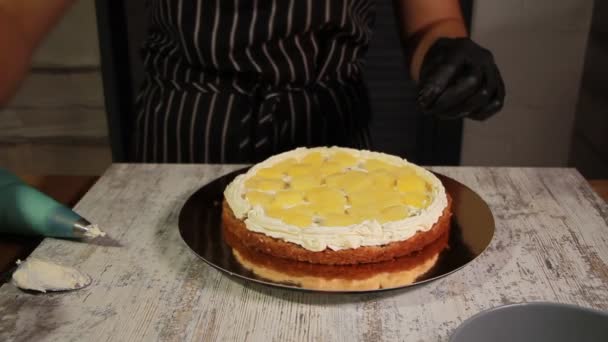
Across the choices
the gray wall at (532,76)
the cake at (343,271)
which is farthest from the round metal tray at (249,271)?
the gray wall at (532,76)

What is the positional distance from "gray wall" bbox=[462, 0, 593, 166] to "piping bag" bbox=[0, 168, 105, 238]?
5.41 feet

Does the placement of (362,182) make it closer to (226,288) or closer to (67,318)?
(226,288)

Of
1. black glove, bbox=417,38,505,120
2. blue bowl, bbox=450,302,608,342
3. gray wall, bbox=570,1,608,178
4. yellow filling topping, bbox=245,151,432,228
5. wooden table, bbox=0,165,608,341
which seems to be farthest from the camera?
gray wall, bbox=570,1,608,178

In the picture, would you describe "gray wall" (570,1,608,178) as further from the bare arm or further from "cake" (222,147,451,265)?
the bare arm

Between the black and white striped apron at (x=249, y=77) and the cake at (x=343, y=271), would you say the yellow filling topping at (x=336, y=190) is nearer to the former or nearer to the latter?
the cake at (x=343, y=271)

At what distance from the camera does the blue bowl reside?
1.78ft

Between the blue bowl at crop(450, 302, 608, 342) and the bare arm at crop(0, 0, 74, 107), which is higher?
the bare arm at crop(0, 0, 74, 107)

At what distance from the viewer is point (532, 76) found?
2.20m

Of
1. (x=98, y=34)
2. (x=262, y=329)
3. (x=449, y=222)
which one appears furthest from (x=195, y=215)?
(x=98, y=34)

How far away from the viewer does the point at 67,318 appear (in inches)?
29.3

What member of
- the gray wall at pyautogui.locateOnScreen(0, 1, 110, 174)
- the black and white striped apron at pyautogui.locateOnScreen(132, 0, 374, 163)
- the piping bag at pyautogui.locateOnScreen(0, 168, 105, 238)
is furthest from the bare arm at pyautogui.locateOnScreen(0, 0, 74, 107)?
the gray wall at pyautogui.locateOnScreen(0, 1, 110, 174)

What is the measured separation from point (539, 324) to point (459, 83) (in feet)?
2.08

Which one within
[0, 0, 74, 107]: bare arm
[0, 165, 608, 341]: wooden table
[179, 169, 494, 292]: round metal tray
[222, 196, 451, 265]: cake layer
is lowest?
[0, 165, 608, 341]: wooden table

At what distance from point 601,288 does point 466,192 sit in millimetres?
272
